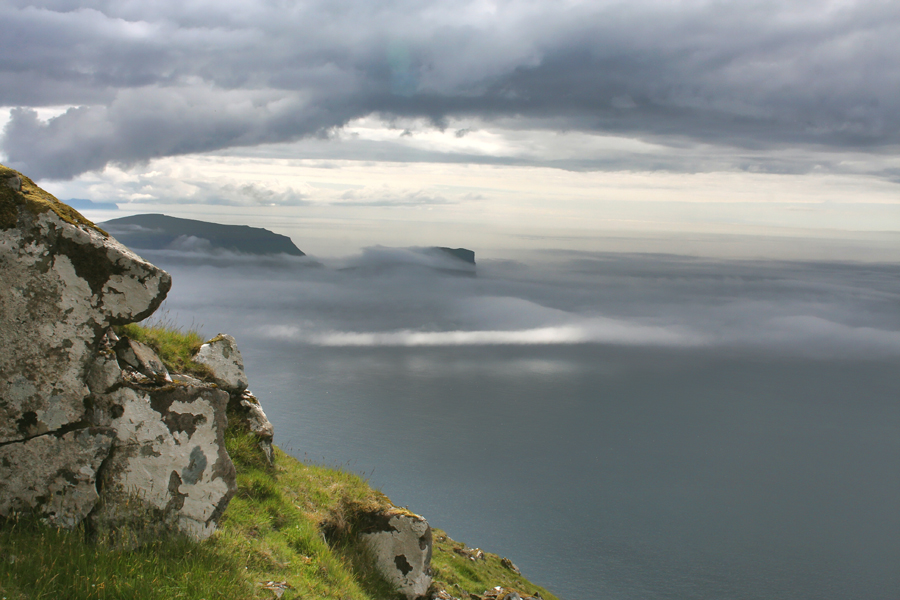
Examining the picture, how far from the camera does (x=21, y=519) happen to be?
761cm

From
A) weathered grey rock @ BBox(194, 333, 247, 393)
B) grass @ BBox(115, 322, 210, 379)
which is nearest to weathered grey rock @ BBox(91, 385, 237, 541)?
grass @ BBox(115, 322, 210, 379)

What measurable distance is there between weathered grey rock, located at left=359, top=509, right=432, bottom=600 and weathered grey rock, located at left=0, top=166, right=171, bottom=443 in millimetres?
8536

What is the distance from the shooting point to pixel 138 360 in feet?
30.2

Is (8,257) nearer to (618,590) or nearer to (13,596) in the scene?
(13,596)

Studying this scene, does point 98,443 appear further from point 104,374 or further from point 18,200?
point 18,200

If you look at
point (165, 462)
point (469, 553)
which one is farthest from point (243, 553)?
point (469, 553)

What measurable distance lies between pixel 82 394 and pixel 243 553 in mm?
3768

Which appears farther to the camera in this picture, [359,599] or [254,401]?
[254,401]

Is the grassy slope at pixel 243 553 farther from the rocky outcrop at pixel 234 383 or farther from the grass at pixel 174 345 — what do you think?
the rocky outcrop at pixel 234 383

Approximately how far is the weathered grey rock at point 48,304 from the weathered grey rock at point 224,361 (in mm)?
5660

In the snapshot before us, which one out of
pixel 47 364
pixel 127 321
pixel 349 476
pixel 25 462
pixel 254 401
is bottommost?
pixel 349 476

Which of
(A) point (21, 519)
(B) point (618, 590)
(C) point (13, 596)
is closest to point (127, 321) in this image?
(A) point (21, 519)

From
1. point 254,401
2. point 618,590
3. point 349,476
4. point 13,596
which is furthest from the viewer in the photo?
point 618,590

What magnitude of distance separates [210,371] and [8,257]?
6604 mm
